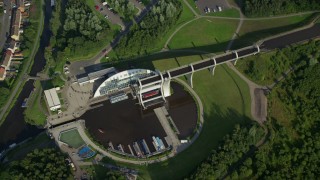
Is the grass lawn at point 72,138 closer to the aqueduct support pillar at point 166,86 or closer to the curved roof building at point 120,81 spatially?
the curved roof building at point 120,81

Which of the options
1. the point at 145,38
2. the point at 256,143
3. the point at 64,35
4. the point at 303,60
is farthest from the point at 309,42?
the point at 64,35

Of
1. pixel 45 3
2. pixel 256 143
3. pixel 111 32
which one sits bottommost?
pixel 256 143

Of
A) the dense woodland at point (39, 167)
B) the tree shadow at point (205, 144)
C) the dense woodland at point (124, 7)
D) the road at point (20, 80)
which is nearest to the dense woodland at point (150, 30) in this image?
the dense woodland at point (124, 7)

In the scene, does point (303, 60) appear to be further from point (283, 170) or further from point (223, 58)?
point (283, 170)

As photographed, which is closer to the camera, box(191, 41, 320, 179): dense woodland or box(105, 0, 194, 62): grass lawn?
box(191, 41, 320, 179): dense woodland

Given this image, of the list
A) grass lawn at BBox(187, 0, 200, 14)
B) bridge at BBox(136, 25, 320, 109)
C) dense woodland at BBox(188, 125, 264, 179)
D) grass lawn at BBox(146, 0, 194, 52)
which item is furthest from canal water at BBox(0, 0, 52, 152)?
grass lawn at BBox(187, 0, 200, 14)

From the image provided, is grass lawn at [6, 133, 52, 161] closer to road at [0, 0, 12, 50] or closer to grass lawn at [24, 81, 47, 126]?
grass lawn at [24, 81, 47, 126]
